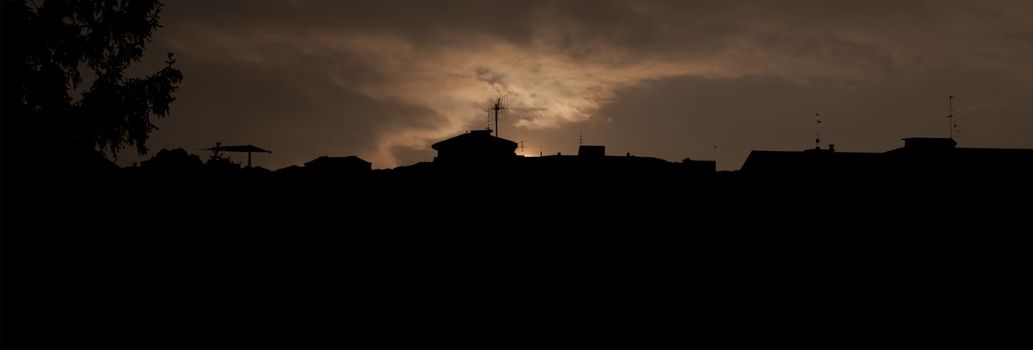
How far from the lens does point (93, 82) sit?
20.7 m

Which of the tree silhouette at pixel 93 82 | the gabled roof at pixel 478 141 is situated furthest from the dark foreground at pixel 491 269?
the gabled roof at pixel 478 141

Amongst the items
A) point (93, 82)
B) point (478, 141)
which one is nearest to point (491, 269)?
point (93, 82)

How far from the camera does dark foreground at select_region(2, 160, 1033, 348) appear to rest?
15969 mm

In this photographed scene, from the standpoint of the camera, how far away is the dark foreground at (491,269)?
15969 millimetres

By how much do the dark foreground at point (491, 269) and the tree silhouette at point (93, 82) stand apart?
4.69ft

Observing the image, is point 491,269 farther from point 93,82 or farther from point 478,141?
point 478,141

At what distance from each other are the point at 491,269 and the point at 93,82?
12441 millimetres

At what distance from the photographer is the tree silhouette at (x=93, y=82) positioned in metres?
18.8

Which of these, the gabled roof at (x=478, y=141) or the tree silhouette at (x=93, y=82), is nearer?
the tree silhouette at (x=93, y=82)

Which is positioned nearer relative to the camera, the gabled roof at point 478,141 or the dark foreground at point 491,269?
the dark foreground at point 491,269

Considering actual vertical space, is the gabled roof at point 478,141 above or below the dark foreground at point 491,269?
above

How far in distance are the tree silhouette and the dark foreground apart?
143 cm

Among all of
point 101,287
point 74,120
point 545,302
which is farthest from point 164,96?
point 545,302

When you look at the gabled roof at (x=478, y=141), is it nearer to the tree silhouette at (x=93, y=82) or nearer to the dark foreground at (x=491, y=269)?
the dark foreground at (x=491, y=269)
